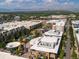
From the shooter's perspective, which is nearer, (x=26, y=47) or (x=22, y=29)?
(x=26, y=47)

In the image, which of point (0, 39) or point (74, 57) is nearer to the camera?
point (74, 57)

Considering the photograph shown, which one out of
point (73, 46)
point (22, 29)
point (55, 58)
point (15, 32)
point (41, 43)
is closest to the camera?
point (55, 58)

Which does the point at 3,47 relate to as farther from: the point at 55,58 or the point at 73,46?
the point at 73,46

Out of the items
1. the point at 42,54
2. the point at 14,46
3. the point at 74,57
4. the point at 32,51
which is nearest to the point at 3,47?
the point at 14,46

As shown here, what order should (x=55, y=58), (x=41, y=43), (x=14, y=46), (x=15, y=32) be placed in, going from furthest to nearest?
(x=15, y=32)
(x=14, y=46)
(x=41, y=43)
(x=55, y=58)

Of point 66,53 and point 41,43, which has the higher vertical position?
point 41,43

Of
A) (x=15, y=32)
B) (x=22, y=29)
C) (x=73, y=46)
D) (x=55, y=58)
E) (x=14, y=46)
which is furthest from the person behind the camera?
(x=22, y=29)

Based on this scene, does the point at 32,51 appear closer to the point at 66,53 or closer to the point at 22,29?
the point at 66,53

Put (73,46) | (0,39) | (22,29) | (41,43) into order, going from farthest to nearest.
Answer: (22,29) → (0,39) → (73,46) → (41,43)

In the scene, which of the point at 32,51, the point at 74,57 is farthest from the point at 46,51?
the point at 74,57
